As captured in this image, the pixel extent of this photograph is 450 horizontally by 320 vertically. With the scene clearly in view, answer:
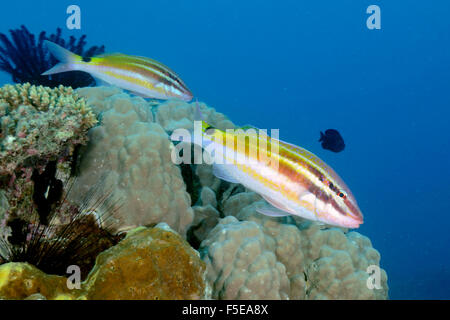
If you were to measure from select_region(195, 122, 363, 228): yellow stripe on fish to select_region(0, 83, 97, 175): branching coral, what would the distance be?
1.60 m

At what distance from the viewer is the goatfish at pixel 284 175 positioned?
256 centimetres

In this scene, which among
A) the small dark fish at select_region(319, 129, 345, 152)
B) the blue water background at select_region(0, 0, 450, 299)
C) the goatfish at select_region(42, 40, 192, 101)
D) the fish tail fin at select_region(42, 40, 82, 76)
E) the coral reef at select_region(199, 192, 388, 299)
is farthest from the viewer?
the blue water background at select_region(0, 0, 450, 299)

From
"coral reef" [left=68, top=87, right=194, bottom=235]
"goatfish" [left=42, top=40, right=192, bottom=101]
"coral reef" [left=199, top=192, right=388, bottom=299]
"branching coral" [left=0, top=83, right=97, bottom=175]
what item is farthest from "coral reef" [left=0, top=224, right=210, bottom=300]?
"goatfish" [left=42, top=40, right=192, bottom=101]

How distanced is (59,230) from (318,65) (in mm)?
136285

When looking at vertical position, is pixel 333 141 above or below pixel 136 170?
above

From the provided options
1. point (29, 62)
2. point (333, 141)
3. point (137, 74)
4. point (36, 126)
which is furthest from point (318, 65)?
point (36, 126)

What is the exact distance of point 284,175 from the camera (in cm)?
269

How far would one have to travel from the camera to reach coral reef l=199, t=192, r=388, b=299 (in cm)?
287

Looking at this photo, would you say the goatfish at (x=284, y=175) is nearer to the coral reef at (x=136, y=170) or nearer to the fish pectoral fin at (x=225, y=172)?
the fish pectoral fin at (x=225, y=172)

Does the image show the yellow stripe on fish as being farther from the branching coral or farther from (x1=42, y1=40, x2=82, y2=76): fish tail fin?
(x1=42, y1=40, x2=82, y2=76): fish tail fin

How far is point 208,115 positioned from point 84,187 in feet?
9.53

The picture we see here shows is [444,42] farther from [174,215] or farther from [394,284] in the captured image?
[174,215]

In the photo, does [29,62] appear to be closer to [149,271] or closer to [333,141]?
[149,271]
